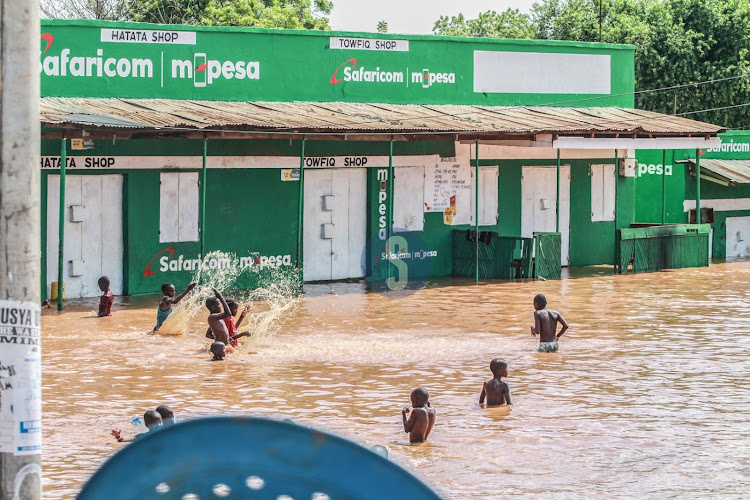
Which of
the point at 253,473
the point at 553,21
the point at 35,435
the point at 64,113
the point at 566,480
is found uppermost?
the point at 553,21

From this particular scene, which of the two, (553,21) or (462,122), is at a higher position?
(553,21)

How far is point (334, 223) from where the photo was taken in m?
25.2

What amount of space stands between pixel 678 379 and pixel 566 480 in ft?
16.9

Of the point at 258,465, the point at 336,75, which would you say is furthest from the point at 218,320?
the point at 258,465

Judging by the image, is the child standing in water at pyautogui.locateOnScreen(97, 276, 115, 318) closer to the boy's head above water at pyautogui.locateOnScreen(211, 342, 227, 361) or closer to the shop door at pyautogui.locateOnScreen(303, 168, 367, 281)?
the boy's head above water at pyautogui.locateOnScreen(211, 342, 227, 361)

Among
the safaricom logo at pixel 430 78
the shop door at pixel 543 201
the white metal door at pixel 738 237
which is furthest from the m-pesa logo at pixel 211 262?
the white metal door at pixel 738 237

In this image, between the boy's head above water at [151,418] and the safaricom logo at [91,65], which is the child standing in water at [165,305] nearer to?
the safaricom logo at [91,65]

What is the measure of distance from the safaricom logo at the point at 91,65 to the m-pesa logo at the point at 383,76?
4.55 m

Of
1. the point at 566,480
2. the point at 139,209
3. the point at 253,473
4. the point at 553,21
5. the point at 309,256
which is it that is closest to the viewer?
the point at 253,473

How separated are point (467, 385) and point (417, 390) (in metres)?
2.97

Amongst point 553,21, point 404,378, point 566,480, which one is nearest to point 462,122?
point 404,378

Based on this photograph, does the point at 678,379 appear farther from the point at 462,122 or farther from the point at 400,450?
the point at 462,122

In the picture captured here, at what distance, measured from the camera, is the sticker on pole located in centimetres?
498

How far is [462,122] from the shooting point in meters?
25.0
